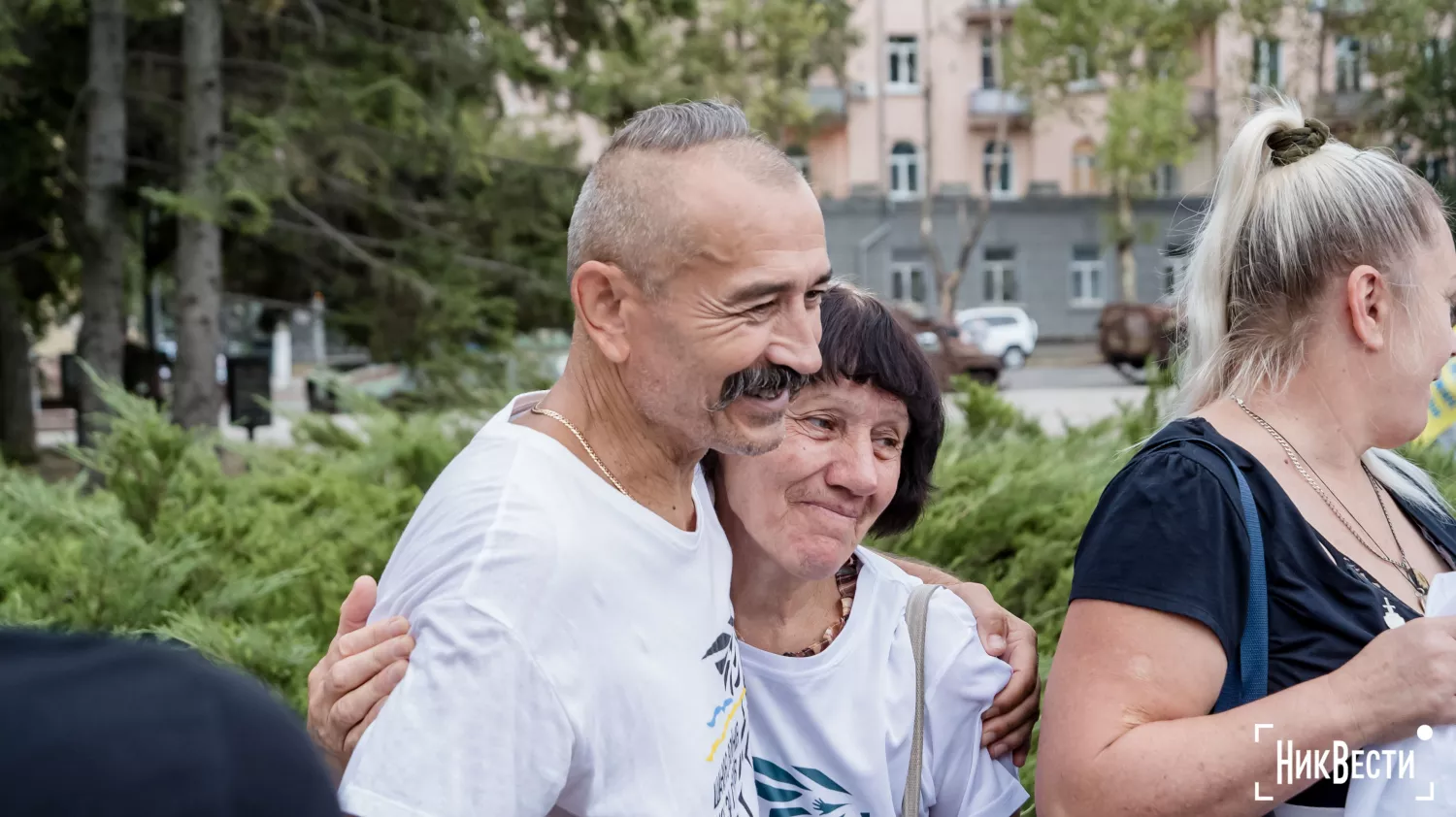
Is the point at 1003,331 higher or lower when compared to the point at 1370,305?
lower

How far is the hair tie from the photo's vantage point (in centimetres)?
225

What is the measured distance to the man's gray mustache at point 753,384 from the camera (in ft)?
5.93

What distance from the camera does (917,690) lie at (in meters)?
2.19

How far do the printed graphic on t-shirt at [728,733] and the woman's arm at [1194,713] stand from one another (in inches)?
19.0

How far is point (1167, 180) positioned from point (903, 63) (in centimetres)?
960

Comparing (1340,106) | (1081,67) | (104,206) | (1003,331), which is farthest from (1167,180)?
(104,206)

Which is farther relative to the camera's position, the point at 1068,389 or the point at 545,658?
the point at 1068,389

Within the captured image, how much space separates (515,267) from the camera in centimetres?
1235

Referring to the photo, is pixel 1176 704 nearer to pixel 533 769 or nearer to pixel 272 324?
pixel 533 769

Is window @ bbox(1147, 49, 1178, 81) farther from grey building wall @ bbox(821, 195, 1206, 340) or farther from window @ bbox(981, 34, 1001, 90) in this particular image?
window @ bbox(981, 34, 1001, 90)

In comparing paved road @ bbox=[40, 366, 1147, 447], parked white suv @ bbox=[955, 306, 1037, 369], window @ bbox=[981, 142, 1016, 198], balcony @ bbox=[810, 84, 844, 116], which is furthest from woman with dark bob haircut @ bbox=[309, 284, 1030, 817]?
window @ bbox=[981, 142, 1016, 198]

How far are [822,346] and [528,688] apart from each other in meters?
0.96

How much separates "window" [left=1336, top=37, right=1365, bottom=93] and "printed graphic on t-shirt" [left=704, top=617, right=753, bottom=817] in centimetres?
3940

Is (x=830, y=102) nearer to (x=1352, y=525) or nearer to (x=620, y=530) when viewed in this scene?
(x=1352, y=525)
